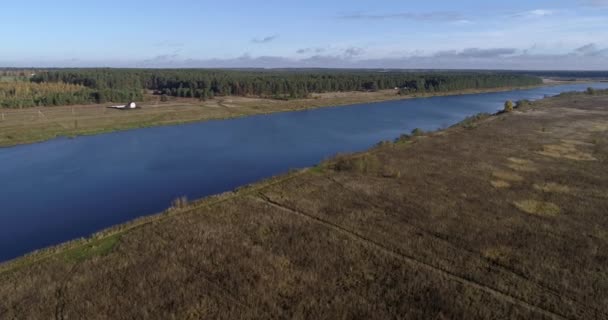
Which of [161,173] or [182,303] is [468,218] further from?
[161,173]

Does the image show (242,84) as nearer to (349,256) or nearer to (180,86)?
(180,86)

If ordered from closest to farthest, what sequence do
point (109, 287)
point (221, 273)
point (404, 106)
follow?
point (109, 287) < point (221, 273) < point (404, 106)

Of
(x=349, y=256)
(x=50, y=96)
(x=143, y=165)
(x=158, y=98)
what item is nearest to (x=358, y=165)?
(x=349, y=256)

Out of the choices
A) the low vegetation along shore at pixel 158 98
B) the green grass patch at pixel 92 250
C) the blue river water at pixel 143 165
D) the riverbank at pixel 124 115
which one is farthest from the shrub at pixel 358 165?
the low vegetation along shore at pixel 158 98

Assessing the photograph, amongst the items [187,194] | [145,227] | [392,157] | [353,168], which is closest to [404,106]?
[392,157]

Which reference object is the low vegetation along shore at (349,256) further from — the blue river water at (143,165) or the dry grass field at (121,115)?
the dry grass field at (121,115)

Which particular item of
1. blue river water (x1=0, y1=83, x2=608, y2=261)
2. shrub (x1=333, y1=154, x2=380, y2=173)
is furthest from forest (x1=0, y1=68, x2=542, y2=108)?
shrub (x1=333, y1=154, x2=380, y2=173)

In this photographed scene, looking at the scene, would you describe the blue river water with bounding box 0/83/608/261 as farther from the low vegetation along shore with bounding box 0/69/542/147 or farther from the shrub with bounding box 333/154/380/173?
the shrub with bounding box 333/154/380/173
